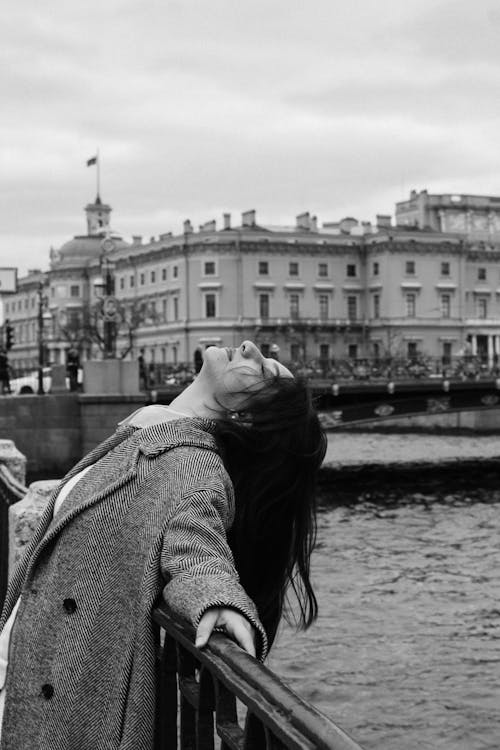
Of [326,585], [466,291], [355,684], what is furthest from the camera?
[466,291]

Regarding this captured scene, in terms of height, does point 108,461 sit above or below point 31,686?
above

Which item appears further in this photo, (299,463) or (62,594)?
(299,463)

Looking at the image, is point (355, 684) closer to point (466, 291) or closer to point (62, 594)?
point (62, 594)

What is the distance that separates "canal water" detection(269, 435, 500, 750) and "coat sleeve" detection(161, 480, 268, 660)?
8.03 meters

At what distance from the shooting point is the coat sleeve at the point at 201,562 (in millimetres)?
2164

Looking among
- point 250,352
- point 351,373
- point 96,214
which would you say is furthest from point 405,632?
point 96,214

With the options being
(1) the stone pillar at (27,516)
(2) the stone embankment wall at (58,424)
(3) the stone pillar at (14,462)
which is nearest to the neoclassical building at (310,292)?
(2) the stone embankment wall at (58,424)

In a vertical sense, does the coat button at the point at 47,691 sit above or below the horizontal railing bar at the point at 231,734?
below

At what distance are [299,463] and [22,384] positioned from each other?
38698mm

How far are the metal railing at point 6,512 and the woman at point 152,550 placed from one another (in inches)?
140

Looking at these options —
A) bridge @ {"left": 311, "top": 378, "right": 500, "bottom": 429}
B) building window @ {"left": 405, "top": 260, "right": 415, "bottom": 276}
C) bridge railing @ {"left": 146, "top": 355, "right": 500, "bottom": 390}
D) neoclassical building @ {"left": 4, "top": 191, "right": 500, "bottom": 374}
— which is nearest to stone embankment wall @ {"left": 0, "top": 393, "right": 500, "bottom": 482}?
bridge railing @ {"left": 146, "top": 355, "right": 500, "bottom": 390}

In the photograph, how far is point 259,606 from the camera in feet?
A: 8.89

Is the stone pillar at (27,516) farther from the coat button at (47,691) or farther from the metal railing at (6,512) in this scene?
the coat button at (47,691)

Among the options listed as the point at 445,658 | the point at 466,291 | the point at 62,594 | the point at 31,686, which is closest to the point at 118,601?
the point at 62,594
